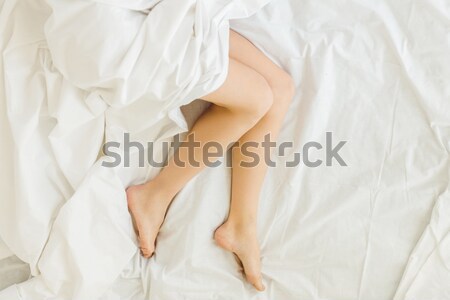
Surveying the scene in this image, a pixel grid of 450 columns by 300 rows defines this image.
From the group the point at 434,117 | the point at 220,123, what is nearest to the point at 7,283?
the point at 220,123

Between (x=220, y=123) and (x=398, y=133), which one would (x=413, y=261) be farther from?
(x=220, y=123)

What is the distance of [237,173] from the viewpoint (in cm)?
103

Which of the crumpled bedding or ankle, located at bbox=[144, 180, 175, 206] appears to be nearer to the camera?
the crumpled bedding

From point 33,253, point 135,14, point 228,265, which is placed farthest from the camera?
point 228,265

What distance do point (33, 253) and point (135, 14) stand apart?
46 centimetres

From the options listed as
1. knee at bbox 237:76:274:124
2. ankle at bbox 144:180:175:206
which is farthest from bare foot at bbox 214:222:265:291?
knee at bbox 237:76:274:124

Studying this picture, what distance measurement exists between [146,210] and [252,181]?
0.21 meters

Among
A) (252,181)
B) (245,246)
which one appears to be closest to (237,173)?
(252,181)

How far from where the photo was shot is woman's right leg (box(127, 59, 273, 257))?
0.93 m

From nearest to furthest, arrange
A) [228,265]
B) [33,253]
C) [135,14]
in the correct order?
[135,14] < [33,253] < [228,265]

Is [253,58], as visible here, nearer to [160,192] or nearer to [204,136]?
[204,136]

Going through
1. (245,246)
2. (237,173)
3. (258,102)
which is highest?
(258,102)

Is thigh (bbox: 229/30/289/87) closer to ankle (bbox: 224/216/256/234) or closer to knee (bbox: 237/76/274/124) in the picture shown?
knee (bbox: 237/76/274/124)

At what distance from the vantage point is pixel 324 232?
1.02 meters
